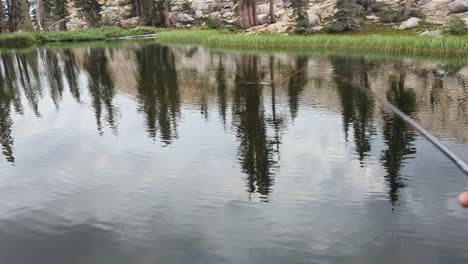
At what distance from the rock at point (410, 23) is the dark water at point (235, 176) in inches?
1082

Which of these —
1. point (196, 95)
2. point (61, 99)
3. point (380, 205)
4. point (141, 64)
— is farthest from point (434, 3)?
point (380, 205)

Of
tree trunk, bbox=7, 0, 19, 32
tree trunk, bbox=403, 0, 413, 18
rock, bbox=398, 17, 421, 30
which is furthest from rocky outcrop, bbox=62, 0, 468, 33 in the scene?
tree trunk, bbox=7, 0, 19, 32

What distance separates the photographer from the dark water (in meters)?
8.26

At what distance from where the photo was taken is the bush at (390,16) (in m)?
54.2

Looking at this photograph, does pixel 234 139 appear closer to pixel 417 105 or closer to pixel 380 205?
pixel 380 205

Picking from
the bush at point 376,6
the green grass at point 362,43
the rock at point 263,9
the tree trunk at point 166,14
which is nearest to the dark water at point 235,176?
the green grass at point 362,43

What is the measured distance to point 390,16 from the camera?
5425cm

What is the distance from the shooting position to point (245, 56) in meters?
40.0

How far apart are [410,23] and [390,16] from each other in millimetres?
4984

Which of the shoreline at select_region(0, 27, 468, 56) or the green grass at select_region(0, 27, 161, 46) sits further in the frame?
the green grass at select_region(0, 27, 161, 46)

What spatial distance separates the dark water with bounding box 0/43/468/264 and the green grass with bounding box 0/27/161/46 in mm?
50205

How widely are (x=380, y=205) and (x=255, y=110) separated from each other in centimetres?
1005

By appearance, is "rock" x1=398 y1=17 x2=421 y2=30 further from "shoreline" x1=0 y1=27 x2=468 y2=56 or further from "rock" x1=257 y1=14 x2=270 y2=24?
"rock" x1=257 y1=14 x2=270 y2=24

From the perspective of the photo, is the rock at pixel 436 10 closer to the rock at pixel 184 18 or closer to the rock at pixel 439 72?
the rock at pixel 439 72
